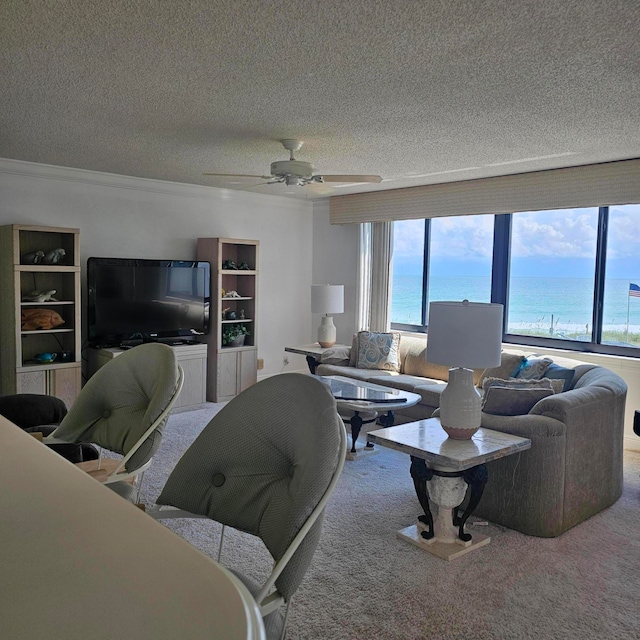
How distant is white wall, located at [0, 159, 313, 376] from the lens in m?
5.75

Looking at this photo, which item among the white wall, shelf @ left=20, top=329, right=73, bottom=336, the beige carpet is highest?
the white wall

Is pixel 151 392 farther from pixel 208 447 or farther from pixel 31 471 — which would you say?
pixel 31 471

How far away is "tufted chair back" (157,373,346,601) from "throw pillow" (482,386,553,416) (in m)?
2.40

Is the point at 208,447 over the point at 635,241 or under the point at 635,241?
under

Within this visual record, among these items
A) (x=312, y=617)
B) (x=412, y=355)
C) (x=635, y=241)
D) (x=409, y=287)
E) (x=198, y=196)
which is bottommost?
(x=312, y=617)

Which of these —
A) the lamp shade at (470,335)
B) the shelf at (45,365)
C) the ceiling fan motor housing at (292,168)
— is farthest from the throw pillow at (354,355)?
the lamp shade at (470,335)

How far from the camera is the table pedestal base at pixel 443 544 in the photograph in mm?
3197

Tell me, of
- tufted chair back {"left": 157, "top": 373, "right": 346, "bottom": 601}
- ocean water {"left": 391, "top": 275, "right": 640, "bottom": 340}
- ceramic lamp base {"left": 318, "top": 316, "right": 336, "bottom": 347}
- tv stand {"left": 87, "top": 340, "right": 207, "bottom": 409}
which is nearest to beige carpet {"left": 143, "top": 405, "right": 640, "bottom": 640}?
tufted chair back {"left": 157, "top": 373, "right": 346, "bottom": 601}

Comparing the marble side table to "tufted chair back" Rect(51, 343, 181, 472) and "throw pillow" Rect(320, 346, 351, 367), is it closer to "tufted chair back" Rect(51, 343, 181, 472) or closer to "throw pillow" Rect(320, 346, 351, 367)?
"tufted chair back" Rect(51, 343, 181, 472)

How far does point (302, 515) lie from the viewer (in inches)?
55.9

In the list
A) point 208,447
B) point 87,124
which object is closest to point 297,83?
point 87,124

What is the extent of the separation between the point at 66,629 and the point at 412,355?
583cm

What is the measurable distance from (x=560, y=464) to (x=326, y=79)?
242 centimetres

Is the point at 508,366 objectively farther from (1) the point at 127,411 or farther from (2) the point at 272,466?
(2) the point at 272,466
